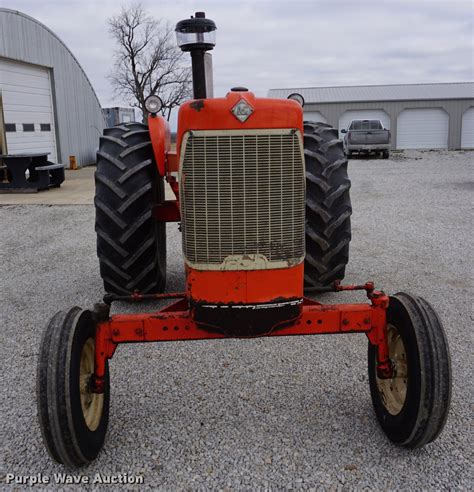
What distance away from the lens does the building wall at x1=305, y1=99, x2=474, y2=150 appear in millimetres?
32750

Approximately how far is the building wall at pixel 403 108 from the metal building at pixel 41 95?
638 inches

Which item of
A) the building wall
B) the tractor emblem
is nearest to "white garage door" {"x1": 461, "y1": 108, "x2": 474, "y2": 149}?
the building wall

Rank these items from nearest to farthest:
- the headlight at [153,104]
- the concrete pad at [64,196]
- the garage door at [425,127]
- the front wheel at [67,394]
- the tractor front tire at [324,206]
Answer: the front wheel at [67,394] → the headlight at [153,104] → the tractor front tire at [324,206] → the concrete pad at [64,196] → the garage door at [425,127]

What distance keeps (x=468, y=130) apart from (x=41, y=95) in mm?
24687

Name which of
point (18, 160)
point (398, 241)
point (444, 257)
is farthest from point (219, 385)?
point (18, 160)

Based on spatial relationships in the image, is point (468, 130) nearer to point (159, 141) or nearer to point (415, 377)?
point (159, 141)

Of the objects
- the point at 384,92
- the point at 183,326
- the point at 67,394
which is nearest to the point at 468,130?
the point at 384,92

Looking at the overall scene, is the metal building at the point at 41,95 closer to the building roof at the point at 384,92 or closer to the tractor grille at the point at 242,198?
the tractor grille at the point at 242,198

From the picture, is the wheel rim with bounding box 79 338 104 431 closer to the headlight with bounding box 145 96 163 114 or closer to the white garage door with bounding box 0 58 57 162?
the headlight with bounding box 145 96 163 114

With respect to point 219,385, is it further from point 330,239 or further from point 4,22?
point 4,22

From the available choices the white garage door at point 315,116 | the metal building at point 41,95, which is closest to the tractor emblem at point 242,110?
the metal building at point 41,95

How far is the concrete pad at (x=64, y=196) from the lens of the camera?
11.6 m

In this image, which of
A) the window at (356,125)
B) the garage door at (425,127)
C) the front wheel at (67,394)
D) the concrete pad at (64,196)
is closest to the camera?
the front wheel at (67,394)

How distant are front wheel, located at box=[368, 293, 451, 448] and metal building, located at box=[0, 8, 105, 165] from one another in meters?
13.9
